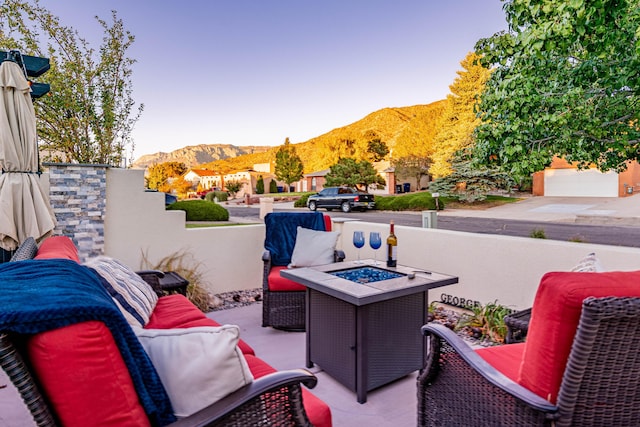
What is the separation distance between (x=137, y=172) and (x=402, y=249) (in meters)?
3.28

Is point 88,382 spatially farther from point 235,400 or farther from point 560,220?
point 560,220

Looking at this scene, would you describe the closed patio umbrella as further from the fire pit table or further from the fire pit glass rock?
the fire pit glass rock

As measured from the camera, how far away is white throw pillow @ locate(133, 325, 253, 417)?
3.76ft

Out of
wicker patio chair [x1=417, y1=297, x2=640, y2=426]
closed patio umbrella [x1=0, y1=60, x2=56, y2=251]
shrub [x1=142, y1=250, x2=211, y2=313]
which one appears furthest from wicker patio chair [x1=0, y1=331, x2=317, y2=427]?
shrub [x1=142, y1=250, x2=211, y2=313]

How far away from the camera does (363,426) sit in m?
2.18

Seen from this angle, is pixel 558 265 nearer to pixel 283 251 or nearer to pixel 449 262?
pixel 449 262

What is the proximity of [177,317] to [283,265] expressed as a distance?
5.95 feet

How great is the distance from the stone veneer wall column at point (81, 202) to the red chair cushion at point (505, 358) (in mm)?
4060

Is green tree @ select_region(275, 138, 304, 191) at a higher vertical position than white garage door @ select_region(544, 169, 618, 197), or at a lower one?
higher

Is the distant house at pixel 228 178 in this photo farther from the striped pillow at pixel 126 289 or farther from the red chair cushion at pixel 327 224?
the striped pillow at pixel 126 289

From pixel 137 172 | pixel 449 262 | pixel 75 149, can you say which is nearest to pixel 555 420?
pixel 449 262

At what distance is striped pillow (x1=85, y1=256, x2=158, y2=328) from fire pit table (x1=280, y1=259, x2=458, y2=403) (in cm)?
100

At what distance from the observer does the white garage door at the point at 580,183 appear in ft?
60.0

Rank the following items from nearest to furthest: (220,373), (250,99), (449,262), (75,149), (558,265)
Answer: (220,373) < (558,265) < (449,262) < (75,149) < (250,99)
